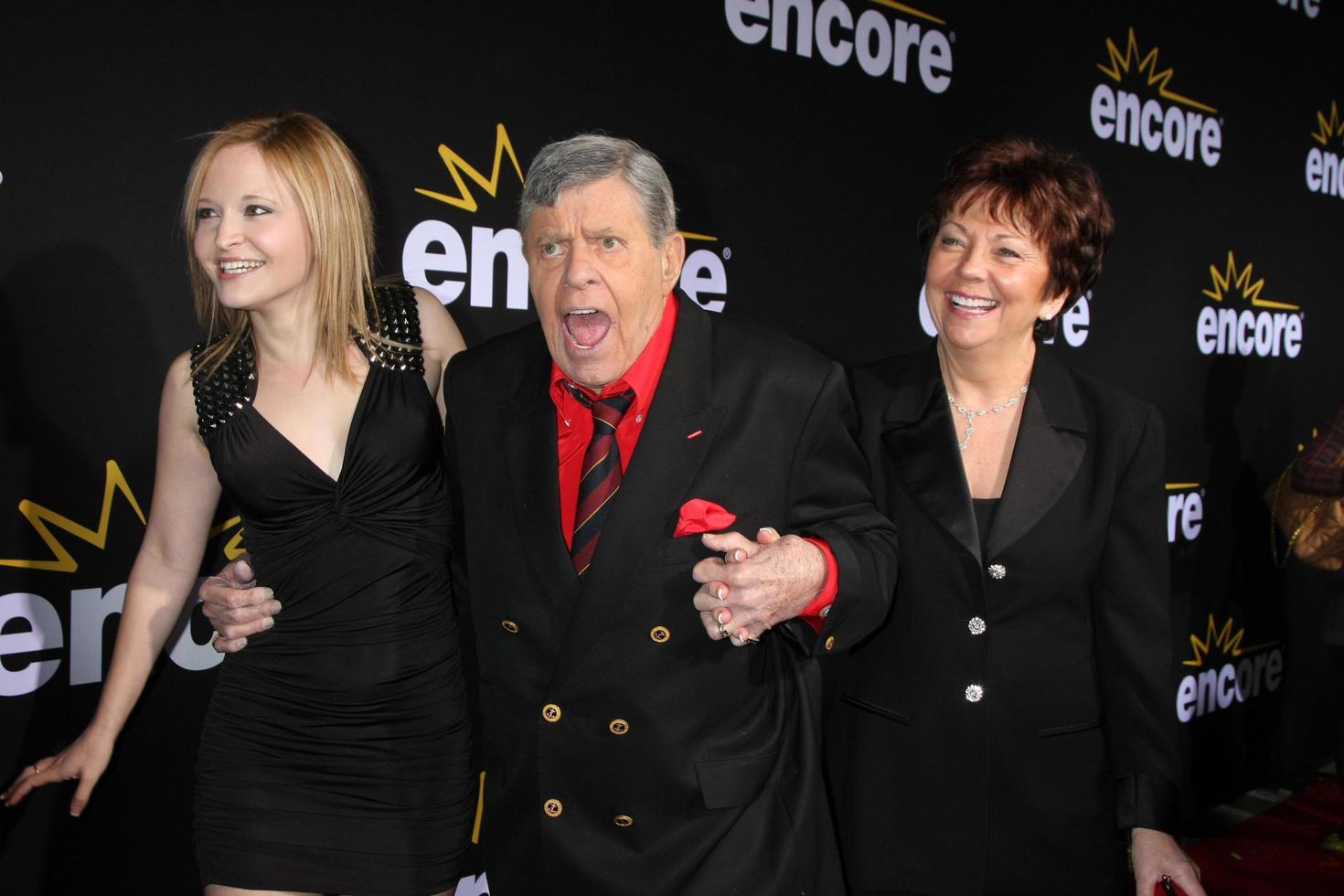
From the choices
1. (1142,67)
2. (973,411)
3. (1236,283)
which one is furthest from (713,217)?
(1236,283)

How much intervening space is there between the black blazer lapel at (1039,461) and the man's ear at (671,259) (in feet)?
2.40

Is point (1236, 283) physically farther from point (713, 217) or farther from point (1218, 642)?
point (713, 217)

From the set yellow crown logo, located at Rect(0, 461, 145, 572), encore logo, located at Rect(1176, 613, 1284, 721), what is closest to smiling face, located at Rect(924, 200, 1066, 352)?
yellow crown logo, located at Rect(0, 461, 145, 572)

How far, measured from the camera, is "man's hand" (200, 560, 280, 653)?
200 cm

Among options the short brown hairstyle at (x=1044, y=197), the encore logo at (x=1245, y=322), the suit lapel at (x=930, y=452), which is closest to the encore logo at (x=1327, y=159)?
the encore logo at (x=1245, y=322)

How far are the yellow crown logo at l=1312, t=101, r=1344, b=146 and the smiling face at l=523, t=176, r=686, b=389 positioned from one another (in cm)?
505

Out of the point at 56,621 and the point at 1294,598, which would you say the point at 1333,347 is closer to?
A: the point at 1294,598

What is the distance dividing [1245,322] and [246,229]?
4.59 m

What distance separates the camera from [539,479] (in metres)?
1.73

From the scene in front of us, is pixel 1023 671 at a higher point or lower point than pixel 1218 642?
higher

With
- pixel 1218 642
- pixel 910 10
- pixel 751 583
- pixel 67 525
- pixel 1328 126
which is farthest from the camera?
pixel 1328 126

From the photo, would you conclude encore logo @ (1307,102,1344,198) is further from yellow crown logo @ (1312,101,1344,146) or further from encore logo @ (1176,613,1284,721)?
encore logo @ (1176,613,1284,721)

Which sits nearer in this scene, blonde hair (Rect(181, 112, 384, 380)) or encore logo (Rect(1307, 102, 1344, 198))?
blonde hair (Rect(181, 112, 384, 380))

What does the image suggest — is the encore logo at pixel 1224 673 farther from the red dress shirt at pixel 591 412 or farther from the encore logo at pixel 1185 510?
the red dress shirt at pixel 591 412
